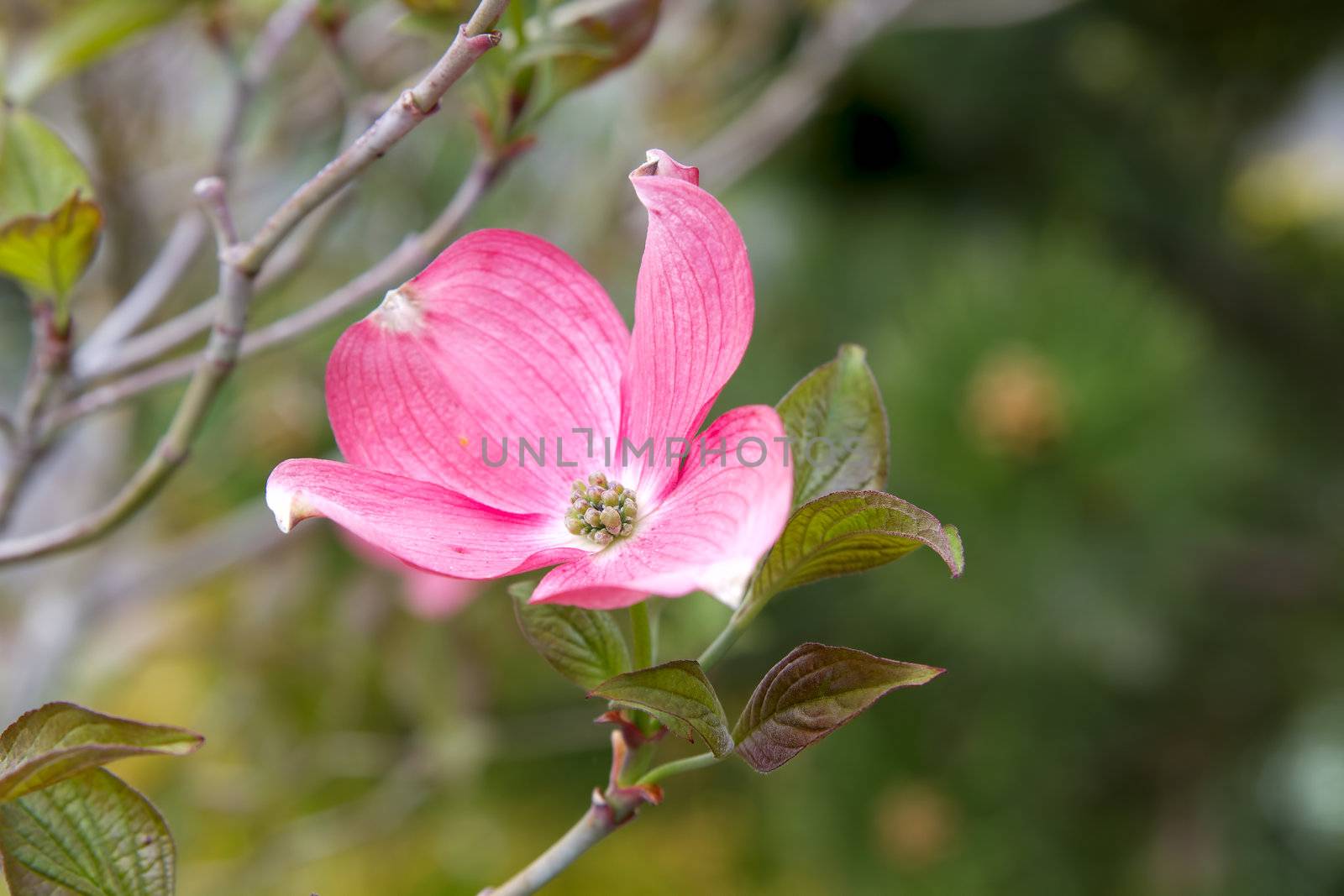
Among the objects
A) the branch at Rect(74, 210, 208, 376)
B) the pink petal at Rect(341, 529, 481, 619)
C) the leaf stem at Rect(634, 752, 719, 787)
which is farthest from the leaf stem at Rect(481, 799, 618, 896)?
the pink petal at Rect(341, 529, 481, 619)

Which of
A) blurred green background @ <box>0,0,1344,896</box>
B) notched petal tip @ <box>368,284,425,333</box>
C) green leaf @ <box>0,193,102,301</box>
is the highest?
green leaf @ <box>0,193,102,301</box>

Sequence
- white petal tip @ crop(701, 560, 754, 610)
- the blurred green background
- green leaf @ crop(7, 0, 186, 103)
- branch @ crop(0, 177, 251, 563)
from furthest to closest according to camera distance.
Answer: the blurred green background
green leaf @ crop(7, 0, 186, 103)
branch @ crop(0, 177, 251, 563)
white petal tip @ crop(701, 560, 754, 610)

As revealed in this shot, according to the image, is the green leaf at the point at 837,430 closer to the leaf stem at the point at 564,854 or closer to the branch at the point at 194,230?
the leaf stem at the point at 564,854

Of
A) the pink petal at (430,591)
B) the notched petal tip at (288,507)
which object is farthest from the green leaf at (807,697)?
the pink petal at (430,591)

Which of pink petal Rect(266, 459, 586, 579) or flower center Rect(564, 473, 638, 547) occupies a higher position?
pink petal Rect(266, 459, 586, 579)

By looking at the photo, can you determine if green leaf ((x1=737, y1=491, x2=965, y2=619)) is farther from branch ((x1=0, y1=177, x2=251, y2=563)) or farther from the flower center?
branch ((x1=0, y1=177, x2=251, y2=563))

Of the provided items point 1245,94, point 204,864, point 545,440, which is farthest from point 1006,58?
point 204,864

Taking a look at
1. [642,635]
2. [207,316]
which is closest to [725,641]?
[642,635]
